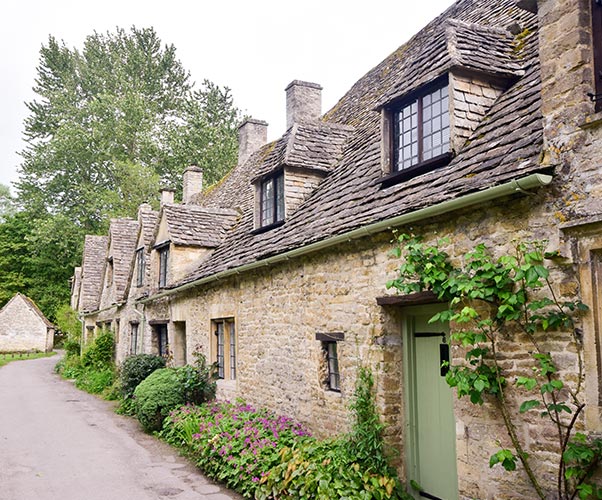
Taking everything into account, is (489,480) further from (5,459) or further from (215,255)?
(215,255)

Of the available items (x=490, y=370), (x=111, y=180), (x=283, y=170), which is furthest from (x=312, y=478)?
(x=111, y=180)

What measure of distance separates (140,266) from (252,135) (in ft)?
20.2

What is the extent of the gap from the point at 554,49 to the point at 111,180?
130 ft

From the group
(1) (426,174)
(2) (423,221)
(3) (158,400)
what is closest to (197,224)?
(3) (158,400)

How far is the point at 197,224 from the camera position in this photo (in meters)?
16.4

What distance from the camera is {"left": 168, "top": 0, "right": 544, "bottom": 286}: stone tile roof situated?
6.08 metres

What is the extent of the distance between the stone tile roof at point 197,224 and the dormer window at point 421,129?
8.56 meters

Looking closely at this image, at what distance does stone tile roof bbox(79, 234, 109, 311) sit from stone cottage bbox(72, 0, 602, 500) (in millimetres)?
20398

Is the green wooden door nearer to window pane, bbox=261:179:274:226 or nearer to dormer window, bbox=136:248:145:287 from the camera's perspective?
window pane, bbox=261:179:274:226

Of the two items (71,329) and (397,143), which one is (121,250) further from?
(397,143)

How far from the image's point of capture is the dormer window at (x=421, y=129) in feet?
→ 24.2

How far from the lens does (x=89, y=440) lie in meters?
12.2

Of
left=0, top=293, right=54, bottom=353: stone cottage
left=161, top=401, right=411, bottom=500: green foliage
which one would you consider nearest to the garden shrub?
left=161, top=401, right=411, bottom=500: green foliage

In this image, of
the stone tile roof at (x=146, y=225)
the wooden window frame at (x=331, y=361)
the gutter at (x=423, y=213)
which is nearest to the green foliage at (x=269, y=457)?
the wooden window frame at (x=331, y=361)
